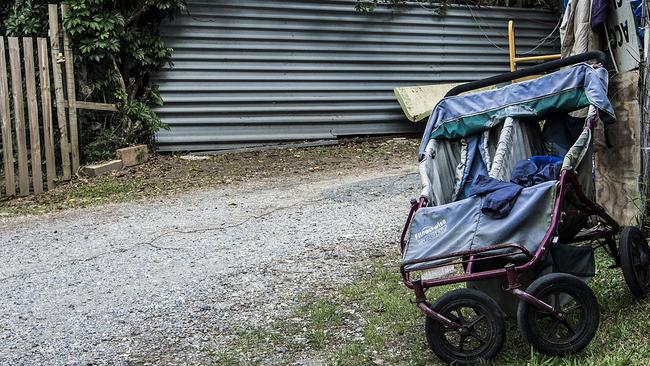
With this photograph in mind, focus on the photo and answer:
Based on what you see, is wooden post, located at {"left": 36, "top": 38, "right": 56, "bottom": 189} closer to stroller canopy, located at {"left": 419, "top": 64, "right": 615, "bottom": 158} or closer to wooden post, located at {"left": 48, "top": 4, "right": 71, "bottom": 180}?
wooden post, located at {"left": 48, "top": 4, "right": 71, "bottom": 180}

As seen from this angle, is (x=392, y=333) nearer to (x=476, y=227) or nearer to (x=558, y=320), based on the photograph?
(x=476, y=227)

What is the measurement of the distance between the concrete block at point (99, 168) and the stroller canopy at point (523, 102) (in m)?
5.69

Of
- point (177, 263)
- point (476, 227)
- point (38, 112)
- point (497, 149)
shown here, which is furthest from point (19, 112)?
point (476, 227)

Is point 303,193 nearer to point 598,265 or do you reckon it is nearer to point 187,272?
point 187,272

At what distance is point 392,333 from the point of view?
15.4 feet

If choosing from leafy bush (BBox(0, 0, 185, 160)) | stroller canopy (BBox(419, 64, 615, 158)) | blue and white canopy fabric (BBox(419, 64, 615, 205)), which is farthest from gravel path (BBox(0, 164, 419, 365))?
leafy bush (BBox(0, 0, 185, 160))

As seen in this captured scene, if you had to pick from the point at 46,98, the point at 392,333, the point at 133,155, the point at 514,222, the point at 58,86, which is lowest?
the point at 392,333

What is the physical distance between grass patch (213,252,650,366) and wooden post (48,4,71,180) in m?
5.21

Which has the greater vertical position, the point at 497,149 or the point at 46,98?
the point at 497,149

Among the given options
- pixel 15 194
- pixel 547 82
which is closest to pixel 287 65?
pixel 15 194

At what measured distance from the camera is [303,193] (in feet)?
28.6

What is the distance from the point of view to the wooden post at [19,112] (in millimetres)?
8570

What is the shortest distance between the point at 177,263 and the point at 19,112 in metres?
3.70

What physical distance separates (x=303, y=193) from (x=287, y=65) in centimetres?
346
